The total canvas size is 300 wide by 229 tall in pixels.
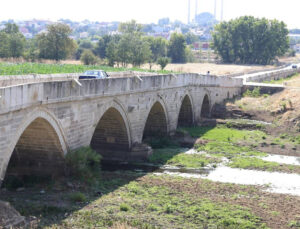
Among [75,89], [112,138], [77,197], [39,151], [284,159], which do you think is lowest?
[284,159]

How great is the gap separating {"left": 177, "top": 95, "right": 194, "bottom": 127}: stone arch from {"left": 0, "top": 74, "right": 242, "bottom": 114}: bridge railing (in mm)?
3120

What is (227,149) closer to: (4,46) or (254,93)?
(254,93)

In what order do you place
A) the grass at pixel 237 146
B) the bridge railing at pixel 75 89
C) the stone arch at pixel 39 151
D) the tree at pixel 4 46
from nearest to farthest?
the bridge railing at pixel 75 89, the stone arch at pixel 39 151, the grass at pixel 237 146, the tree at pixel 4 46

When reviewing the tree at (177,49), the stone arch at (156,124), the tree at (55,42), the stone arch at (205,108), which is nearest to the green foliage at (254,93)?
the stone arch at (205,108)

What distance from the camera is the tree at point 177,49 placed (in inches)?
4092

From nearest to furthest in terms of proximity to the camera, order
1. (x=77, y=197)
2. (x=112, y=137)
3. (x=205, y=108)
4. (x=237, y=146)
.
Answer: (x=77, y=197), (x=112, y=137), (x=237, y=146), (x=205, y=108)

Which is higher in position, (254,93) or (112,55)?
(112,55)

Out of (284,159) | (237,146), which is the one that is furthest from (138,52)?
(284,159)

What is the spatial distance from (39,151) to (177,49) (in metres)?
84.7

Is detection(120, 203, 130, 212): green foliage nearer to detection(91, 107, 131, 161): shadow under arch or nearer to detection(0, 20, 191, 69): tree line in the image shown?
detection(91, 107, 131, 161): shadow under arch

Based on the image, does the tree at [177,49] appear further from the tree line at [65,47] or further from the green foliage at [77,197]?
the green foliage at [77,197]

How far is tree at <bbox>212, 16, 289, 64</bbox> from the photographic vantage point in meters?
95.9

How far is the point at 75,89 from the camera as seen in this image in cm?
2106

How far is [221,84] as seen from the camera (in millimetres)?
45750
